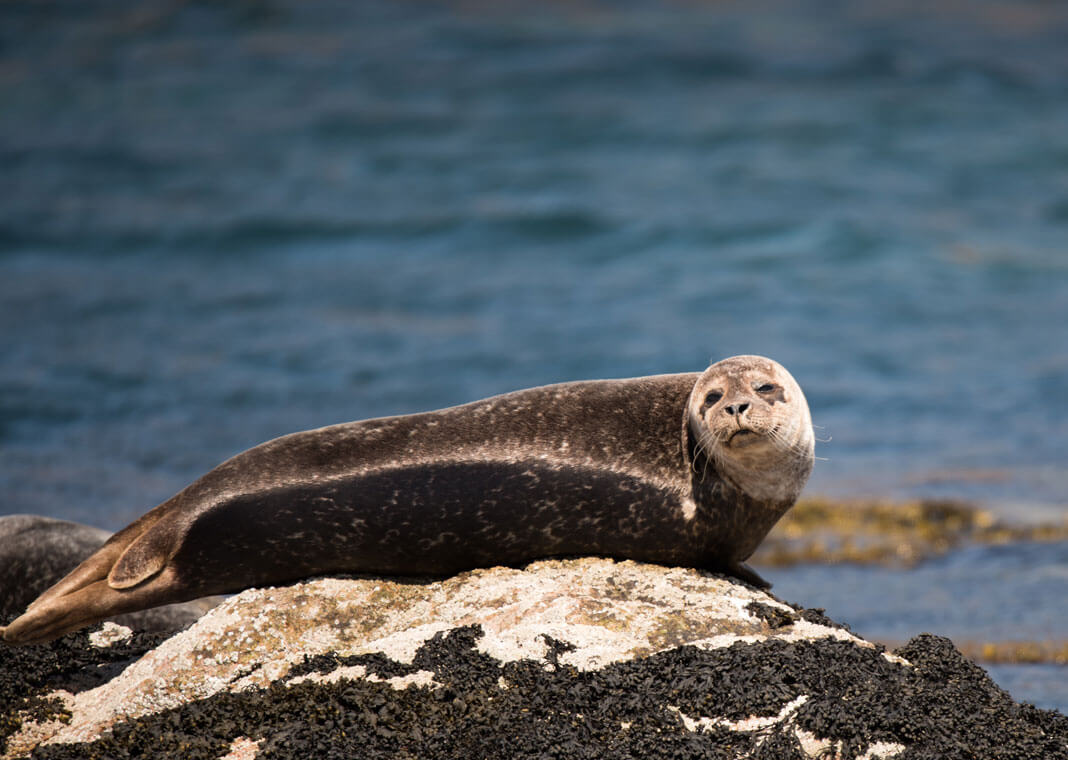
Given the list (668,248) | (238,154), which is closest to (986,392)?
(668,248)

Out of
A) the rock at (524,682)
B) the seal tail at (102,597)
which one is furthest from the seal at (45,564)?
the rock at (524,682)

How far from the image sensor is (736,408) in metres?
5.69

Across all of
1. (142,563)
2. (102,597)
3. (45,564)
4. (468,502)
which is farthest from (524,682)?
(45,564)

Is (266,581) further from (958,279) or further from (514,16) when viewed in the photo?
(514,16)

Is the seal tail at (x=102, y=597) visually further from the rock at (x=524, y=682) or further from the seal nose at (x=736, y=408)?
the seal nose at (x=736, y=408)

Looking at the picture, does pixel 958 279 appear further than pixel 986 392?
Yes

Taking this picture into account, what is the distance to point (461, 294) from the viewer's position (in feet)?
64.6

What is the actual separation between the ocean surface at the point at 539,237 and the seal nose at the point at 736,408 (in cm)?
225

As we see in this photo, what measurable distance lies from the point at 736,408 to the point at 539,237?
16887 mm

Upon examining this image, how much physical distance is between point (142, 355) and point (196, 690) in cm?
Result: 1240

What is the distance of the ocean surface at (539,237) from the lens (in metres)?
13.2

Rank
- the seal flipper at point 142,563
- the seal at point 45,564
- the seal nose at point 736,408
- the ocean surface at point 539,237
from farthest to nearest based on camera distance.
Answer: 1. the ocean surface at point 539,237
2. the seal at point 45,564
3. the seal flipper at point 142,563
4. the seal nose at point 736,408

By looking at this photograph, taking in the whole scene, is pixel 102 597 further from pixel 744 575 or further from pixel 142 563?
pixel 744 575

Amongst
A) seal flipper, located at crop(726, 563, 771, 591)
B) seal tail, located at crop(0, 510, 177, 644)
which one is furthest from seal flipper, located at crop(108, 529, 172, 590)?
seal flipper, located at crop(726, 563, 771, 591)
